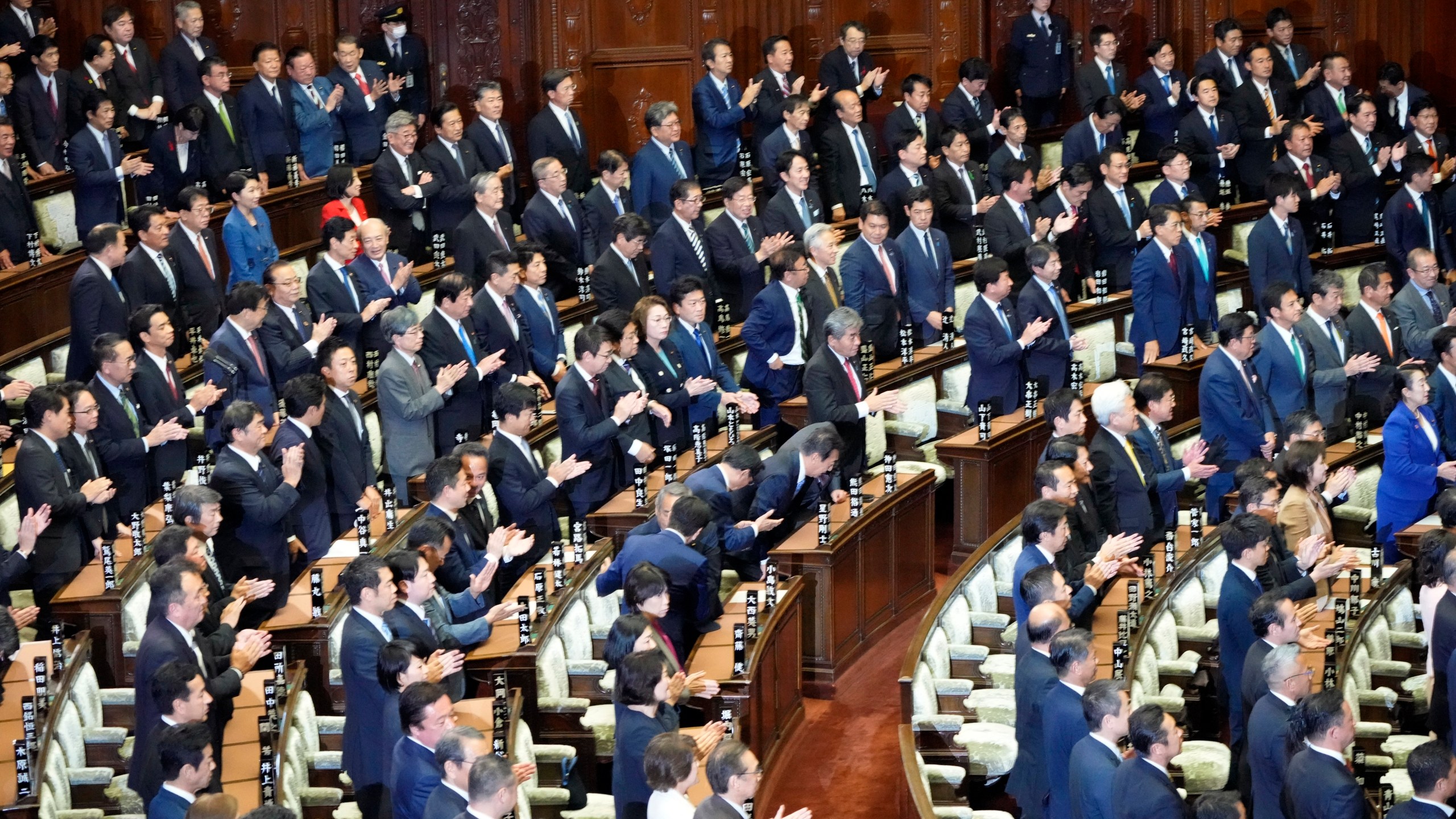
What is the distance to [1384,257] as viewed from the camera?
40.7ft

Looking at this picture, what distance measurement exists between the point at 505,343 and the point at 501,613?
255 cm

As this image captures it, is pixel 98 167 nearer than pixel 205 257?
No

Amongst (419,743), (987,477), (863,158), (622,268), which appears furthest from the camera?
(863,158)

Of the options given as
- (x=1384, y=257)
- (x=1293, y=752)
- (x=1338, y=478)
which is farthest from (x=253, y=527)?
(x=1384, y=257)

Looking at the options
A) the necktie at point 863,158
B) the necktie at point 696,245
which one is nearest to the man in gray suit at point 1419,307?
the necktie at point 863,158

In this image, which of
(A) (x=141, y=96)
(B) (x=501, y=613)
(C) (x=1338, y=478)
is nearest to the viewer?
(B) (x=501, y=613)

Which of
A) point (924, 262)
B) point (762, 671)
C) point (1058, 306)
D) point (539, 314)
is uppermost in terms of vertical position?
point (924, 262)

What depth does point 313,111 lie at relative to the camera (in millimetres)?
11375

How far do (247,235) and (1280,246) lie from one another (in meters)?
5.81

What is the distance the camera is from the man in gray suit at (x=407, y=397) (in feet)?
28.7

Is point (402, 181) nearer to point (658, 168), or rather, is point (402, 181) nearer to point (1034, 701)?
point (658, 168)

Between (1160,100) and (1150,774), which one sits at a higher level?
(1160,100)

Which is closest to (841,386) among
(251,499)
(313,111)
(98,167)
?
(251,499)

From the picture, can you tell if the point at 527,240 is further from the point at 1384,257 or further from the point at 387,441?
the point at 1384,257
